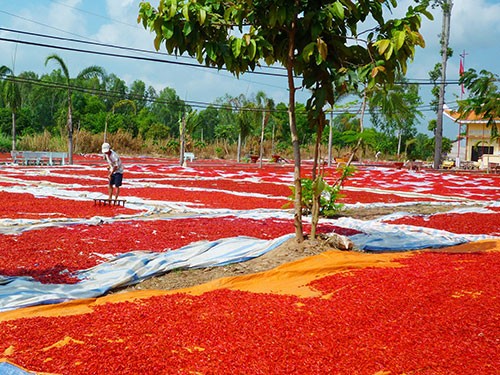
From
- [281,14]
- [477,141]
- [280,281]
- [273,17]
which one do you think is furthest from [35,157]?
[477,141]

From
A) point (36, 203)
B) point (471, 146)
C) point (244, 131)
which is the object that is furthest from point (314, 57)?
point (471, 146)

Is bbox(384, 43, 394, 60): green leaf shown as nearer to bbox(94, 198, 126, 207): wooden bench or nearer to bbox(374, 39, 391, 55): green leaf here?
bbox(374, 39, 391, 55): green leaf

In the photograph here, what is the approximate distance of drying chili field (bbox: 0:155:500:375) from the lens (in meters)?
3.20

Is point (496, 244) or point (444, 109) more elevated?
point (444, 109)

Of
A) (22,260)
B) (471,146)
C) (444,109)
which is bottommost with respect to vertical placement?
(22,260)

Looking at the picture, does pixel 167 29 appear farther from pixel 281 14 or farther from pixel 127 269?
pixel 127 269

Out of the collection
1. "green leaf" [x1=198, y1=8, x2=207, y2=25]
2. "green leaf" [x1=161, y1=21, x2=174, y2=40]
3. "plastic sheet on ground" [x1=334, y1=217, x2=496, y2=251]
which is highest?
"green leaf" [x1=198, y1=8, x2=207, y2=25]

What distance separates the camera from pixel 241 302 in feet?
14.5

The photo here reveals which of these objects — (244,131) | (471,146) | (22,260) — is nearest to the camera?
(22,260)

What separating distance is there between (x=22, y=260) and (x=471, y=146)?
37688mm

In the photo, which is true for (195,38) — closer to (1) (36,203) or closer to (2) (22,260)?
(2) (22,260)

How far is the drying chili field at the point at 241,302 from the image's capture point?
320 centimetres

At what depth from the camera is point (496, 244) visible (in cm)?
749

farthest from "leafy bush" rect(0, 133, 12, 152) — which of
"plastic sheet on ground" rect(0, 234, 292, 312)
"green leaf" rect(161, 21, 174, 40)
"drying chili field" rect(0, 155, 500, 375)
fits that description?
"green leaf" rect(161, 21, 174, 40)
